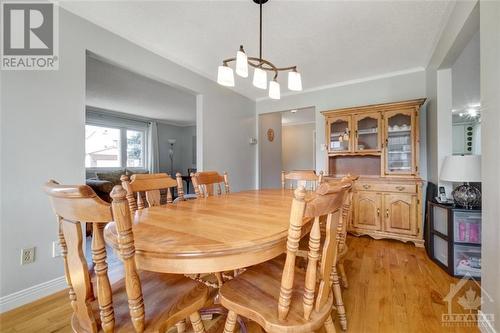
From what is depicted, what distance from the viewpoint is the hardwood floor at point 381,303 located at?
1411mm

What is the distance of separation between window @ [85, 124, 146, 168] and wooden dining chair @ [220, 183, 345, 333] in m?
5.66

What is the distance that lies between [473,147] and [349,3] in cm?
278

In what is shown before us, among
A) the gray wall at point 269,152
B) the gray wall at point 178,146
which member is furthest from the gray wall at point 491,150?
the gray wall at point 178,146

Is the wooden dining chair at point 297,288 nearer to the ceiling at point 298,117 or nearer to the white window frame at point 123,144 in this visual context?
the ceiling at point 298,117

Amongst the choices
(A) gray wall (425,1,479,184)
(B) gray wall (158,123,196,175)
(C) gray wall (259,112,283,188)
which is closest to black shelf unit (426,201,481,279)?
(A) gray wall (425,1,479,184)

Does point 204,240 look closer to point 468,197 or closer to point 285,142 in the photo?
point 468,197

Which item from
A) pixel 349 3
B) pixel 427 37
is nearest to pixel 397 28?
pixel 427 37

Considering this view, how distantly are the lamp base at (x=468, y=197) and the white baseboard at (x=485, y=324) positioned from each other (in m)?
1.05

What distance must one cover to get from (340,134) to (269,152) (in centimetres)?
186

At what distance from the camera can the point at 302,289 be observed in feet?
3.25

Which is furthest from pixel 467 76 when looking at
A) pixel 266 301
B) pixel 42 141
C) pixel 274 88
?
pixel 42 141

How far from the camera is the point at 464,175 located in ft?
6.42

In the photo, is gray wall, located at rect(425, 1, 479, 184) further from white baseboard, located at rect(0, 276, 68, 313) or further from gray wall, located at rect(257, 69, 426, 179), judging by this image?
white baseboard, located at rect(0, 276, 68, 313)

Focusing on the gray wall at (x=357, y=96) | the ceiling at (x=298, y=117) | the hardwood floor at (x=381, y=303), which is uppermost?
the ceiling at (x=298, y=117)
